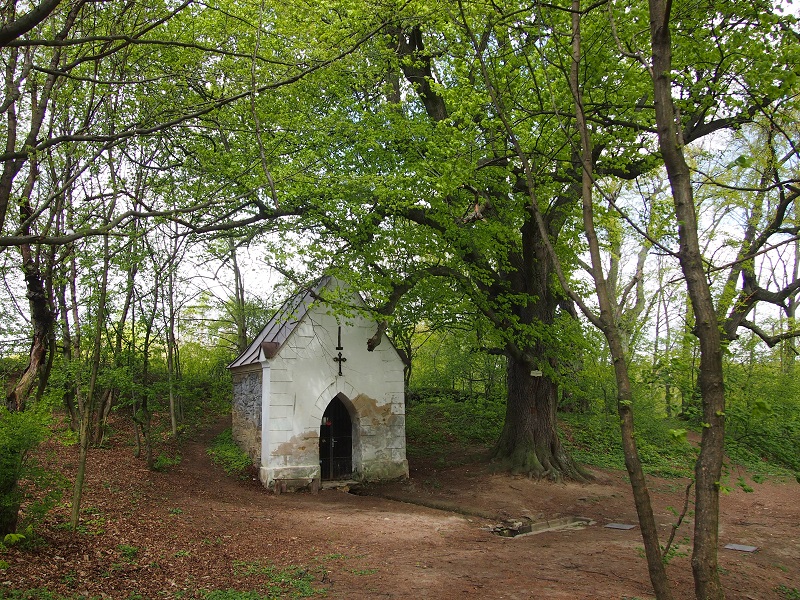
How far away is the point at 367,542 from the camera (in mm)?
8562

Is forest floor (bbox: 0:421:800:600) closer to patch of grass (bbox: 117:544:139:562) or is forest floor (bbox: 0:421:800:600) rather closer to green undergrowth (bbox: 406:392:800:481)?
patch of grass (bbox: 117:544:139:562)

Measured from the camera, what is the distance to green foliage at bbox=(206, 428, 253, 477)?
13.6 metres

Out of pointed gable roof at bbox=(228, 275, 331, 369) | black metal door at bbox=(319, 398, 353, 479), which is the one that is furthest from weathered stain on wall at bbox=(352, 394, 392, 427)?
pointed gable roof at bbox=(228, 275, 331, 369)

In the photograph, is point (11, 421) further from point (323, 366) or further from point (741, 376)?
point (741, 376)

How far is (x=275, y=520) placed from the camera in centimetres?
981

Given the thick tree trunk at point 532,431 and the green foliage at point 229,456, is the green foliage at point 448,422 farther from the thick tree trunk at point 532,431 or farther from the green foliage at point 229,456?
the green foliage at point 229,456

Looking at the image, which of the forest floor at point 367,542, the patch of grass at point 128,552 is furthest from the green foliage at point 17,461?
the patch of grass at point 128,552

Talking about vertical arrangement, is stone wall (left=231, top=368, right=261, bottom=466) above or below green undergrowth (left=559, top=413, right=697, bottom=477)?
above

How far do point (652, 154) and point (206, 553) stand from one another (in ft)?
33.3

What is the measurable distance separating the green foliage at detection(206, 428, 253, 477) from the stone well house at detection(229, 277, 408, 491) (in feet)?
0.80

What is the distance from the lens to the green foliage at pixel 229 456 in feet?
44.7

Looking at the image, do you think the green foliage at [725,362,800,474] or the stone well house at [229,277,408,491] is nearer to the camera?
the stone well house at [229,277,408,491]

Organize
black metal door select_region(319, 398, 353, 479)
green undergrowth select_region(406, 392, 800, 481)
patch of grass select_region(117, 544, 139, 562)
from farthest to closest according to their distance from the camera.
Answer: green undergrowth select_region(406, 392, 800, 481) → black metal door select_region(319, 398, 353, 479) → patch of grass select_region(117, 544, 139, 562)

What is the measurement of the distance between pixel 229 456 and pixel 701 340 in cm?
1262
